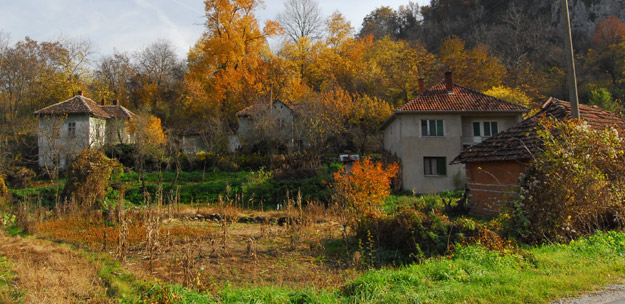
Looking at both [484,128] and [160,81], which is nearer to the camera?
[484,128]

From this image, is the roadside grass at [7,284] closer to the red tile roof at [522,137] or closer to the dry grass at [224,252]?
the dry grass at [224,252]

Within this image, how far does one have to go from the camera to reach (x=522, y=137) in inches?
537

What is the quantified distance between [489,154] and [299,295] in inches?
449

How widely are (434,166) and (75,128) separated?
30.8m

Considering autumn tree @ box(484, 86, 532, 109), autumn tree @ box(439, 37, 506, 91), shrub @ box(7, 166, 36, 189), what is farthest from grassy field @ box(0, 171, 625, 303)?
autumn tree @ box(439, 37, 506, 91)

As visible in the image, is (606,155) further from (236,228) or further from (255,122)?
(255,122)

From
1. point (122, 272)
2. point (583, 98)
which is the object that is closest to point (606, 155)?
point (122, 272)

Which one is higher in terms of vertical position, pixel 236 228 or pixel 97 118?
pixel 97 118

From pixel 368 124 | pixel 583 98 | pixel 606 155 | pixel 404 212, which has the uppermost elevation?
pixel 583 98

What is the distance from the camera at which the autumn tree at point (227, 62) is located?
1490 inches

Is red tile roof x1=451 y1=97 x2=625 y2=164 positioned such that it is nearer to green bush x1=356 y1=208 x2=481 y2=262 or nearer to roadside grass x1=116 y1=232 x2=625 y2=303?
green bush x1=356 y1=208 x2=481 y2=262

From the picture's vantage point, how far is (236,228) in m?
14.4

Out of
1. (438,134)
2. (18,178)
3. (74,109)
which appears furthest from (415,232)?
(74,109)

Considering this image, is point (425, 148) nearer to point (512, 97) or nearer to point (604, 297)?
point (512, 97)
